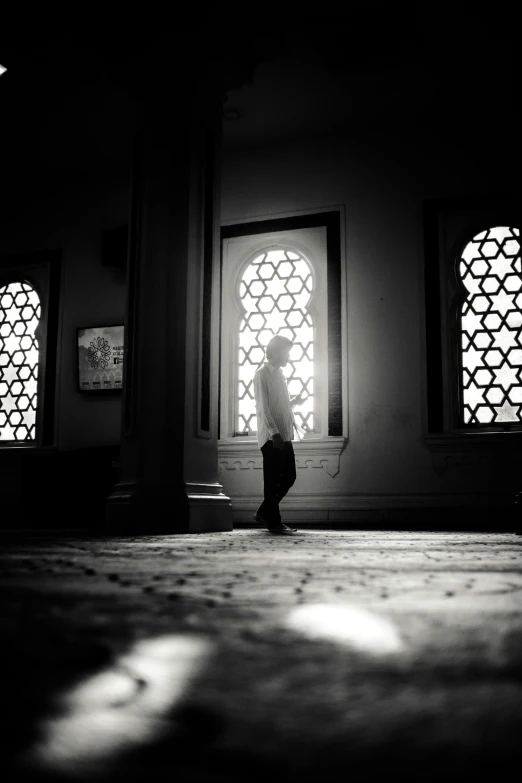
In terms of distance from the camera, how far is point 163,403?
4.82m

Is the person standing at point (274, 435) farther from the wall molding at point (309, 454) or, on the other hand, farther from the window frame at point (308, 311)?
the window frame at point (308, 311)

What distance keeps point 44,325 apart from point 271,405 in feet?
14.5

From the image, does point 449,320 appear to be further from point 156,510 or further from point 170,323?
point 156,510

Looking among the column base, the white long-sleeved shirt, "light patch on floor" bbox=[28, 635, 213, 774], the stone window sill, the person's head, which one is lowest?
the column base

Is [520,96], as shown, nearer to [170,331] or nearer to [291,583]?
[170,331]

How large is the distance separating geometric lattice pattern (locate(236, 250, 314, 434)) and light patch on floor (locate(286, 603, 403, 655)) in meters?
6.58

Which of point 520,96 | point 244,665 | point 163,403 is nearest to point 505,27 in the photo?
point 520,96

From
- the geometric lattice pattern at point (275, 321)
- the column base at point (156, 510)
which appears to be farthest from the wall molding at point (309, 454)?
the column base at point (156, 510)

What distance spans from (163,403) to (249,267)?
353cm

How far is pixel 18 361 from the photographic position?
8828 mm

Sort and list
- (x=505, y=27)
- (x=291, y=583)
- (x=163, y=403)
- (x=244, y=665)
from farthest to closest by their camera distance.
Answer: (x=505, y=27), (x=163, y=403), (x=291, y=583), (x=244, y=665)

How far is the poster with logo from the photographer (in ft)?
26.8

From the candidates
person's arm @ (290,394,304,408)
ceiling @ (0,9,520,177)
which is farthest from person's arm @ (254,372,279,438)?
ceiling @ (0,9,520,177)

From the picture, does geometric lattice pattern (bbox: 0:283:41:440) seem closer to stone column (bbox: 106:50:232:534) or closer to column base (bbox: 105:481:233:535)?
stone column (bbox: 106:50:232:534)
